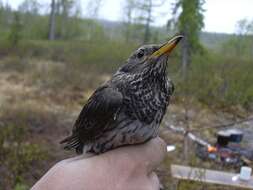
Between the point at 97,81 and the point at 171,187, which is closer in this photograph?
the point at 171,187

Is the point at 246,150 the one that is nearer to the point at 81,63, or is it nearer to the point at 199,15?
the point at 199,15

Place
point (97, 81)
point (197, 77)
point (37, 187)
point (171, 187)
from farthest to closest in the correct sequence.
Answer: point (97, 81) → point (197, 77) → point (171, 187) → point (37, 187)

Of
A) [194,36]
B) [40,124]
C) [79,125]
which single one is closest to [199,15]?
[194,36]

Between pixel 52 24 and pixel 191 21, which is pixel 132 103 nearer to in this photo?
pixel 191 21

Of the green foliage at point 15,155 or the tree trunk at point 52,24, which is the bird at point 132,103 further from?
the tree trunk at point 52,24

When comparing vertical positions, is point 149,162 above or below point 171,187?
above

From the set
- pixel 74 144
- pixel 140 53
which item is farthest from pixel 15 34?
pixel 140 53

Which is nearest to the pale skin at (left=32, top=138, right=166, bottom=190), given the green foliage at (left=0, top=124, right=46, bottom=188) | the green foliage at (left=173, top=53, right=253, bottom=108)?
the green foliage at (left=0, top=124, right=46, bottom=188)
